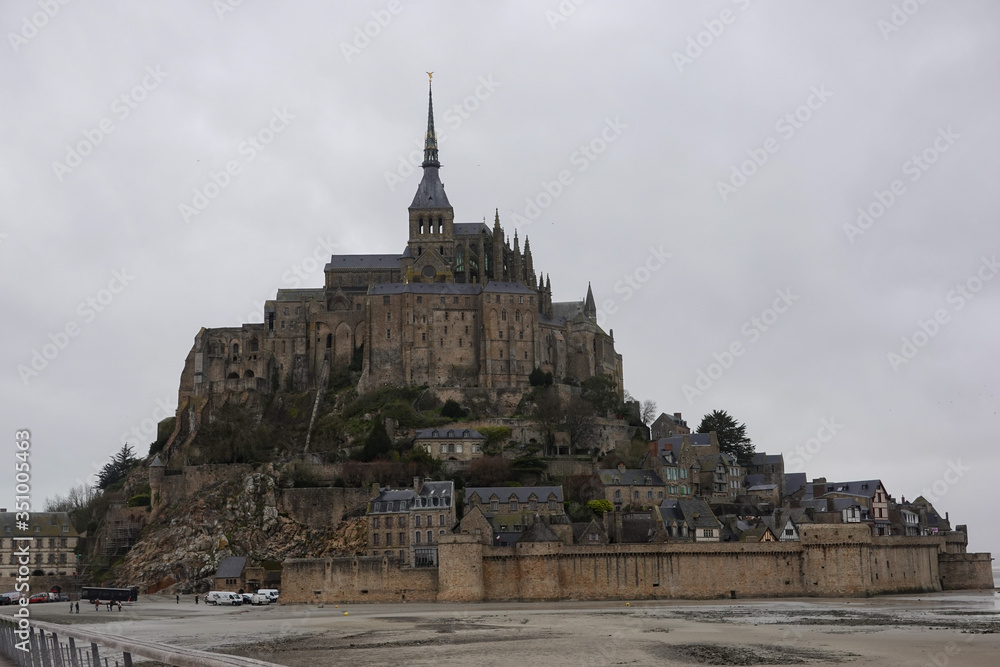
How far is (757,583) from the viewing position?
60.9 meters

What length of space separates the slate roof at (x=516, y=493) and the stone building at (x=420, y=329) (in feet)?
64.8

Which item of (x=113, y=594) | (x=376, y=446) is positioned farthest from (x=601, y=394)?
(x=113, y=594)

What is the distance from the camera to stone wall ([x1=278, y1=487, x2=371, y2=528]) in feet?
227

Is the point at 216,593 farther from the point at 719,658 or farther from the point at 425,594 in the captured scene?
the point at 719,658

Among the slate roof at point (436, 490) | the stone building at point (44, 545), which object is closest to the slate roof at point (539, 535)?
the slate roof at point (436, 490)

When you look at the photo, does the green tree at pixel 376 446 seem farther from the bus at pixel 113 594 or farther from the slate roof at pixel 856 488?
the slate roof at pixel 856 488

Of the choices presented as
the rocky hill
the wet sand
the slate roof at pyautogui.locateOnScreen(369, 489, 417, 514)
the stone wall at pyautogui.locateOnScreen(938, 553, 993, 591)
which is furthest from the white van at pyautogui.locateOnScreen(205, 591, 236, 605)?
the stone wall at pyautogui.locateOnScreen(938, 553, 993, 591)

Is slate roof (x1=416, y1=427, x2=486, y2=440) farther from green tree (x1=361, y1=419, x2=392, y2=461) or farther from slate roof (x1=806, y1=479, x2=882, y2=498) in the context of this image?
slate roof (x1=806, y1=479, x2=882, y2=498)

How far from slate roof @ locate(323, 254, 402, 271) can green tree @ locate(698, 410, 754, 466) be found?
32091 mm

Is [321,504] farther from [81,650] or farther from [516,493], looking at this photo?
[81,650]

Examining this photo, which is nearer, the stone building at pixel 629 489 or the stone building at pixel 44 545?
the stone building at pixel 629 489

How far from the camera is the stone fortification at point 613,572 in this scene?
59500 mm

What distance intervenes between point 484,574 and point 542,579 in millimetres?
3274

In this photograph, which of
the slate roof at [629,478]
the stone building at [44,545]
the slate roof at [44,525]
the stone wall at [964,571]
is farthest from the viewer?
the slate roof at [44,525]
